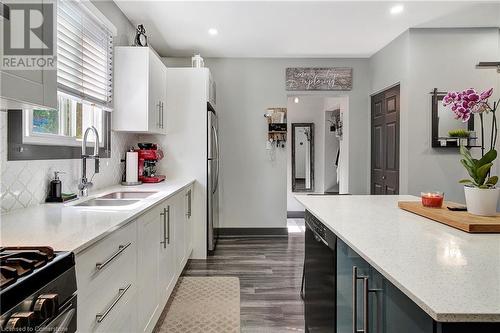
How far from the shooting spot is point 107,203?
233 centimetres

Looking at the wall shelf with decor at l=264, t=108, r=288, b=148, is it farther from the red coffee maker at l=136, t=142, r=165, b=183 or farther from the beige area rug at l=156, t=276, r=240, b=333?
the beige area rug at l=156, t=276, r=240, b=333

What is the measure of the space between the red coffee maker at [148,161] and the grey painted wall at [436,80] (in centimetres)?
300

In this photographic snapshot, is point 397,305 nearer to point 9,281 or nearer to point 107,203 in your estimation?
point 9,281

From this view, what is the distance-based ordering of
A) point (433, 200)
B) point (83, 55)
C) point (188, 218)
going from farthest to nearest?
point (188, 218), point (83, 55), point (433, 200)

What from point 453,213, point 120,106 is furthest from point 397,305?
point 120,106

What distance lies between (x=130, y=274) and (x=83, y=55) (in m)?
1.78

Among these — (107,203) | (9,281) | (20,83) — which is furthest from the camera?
(107,203)

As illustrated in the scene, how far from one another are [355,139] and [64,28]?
4099 mm

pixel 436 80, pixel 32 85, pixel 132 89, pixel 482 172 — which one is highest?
pixel 436 80

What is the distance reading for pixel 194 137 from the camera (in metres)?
3.90

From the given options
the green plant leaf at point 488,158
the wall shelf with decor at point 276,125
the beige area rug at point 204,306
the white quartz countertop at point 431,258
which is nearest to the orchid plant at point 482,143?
the green plant leaf at point 488,158

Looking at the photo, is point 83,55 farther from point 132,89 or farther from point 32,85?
point 32,85

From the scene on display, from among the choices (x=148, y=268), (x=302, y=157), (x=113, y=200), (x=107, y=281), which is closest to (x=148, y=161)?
(x=113, y=200)

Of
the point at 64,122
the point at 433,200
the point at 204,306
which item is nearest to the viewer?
the point at 433,200
